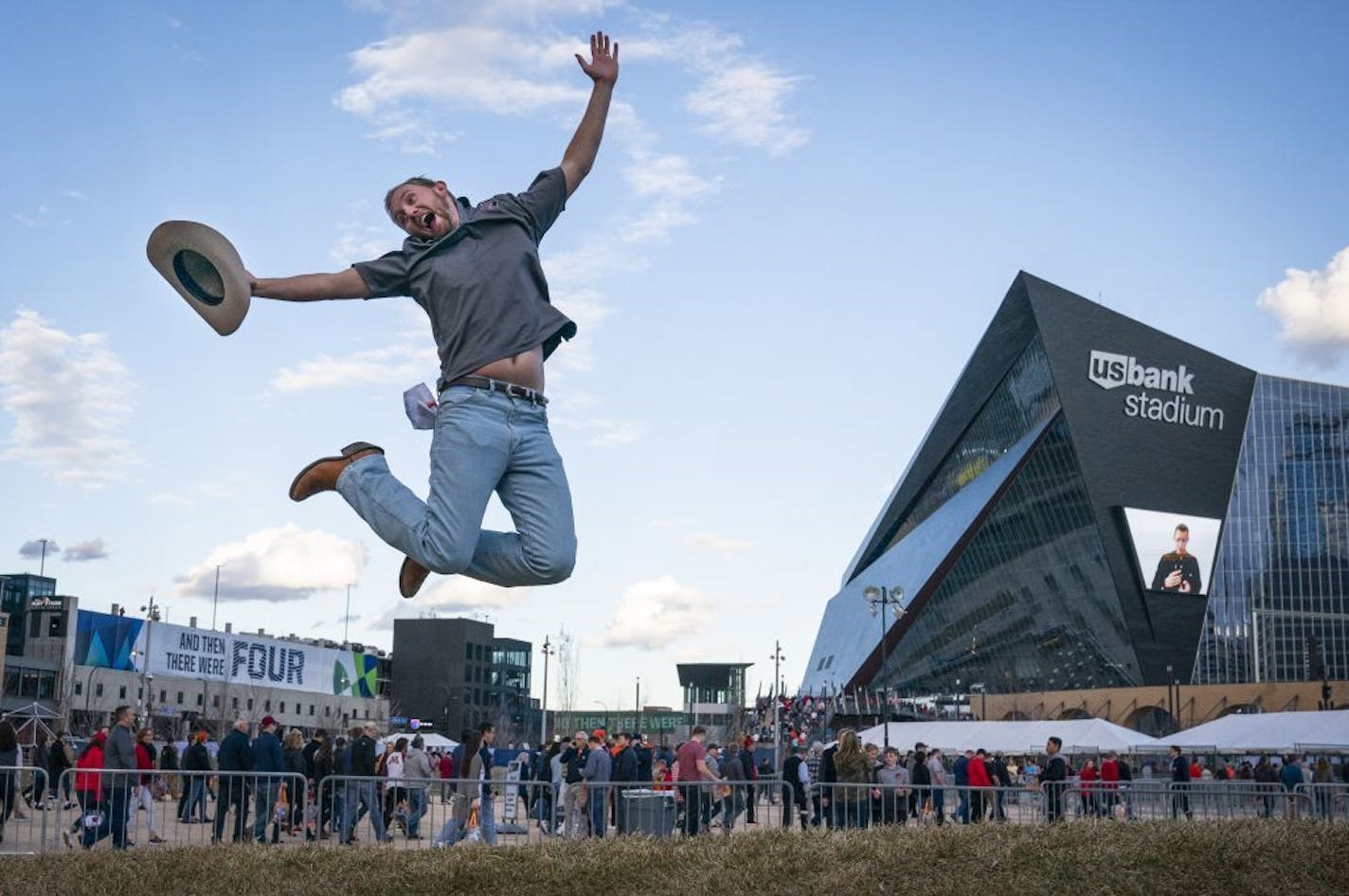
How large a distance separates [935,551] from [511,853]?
3237 inches

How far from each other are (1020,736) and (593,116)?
132ft

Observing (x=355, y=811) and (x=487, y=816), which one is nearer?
(x=355, y=811)

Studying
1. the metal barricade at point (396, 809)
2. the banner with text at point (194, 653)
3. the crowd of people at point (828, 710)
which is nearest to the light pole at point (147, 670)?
the banner with text at point (194, 653)

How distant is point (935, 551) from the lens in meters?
89.4

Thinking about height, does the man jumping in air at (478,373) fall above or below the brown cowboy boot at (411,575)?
above

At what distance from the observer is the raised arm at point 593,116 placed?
7.21m

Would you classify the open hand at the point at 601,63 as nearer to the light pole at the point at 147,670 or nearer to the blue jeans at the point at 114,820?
the blue jeans at the point at 114,820

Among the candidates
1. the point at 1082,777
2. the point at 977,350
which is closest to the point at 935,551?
the point at 977,350

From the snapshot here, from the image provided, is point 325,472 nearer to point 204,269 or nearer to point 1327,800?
point 204,269

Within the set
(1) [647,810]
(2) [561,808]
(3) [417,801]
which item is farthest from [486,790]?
(1) [647,810]

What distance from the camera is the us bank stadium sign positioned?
83.2 metres

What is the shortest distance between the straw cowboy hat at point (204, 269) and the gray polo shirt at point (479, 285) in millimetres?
650

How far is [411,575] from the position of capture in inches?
261

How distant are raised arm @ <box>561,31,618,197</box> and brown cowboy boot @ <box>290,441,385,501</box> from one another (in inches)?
65.3
